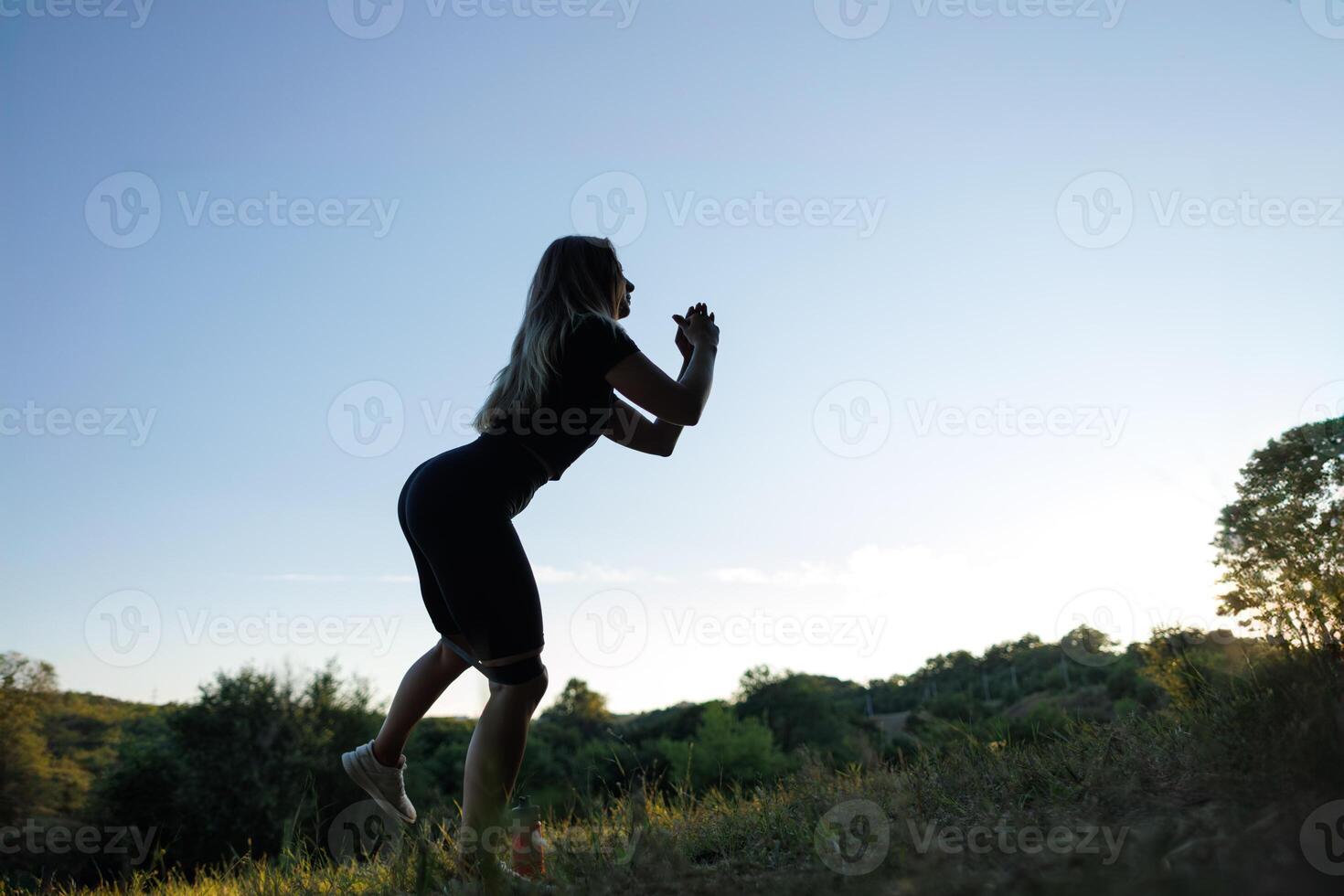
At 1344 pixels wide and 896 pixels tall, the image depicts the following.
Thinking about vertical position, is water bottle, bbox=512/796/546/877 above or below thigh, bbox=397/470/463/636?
below

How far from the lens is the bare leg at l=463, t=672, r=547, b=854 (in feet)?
8.30

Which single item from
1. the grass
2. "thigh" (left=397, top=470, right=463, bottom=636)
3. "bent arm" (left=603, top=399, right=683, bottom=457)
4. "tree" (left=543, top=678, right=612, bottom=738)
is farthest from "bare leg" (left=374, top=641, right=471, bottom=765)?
"tree" (left=543, top=678, right=612, bottom=738)

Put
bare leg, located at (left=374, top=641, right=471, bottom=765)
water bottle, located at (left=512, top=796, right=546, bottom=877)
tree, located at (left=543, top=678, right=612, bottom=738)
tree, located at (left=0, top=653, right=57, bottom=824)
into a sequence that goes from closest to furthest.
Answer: water bottle, located at (left=512, top=796, right=546, bottom=877) < bare leg, located at (left=374, top=641, right=471, bottom=765) < tree, located at (left=0, top=653, right=57, bottom=824) < tree, located at (left=543, top=678, right=612, bottom=738)

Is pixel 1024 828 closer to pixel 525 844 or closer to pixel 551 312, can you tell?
pixel 525 844

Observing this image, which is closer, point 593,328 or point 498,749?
point 498,749

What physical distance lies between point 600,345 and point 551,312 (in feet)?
0.91

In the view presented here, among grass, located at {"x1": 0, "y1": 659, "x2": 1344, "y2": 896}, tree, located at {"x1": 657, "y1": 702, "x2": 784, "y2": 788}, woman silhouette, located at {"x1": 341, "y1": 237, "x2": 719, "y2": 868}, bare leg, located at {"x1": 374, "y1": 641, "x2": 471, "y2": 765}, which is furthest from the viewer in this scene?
tree, located at {"x1": 657, "y1": 702, "x2": 784, "y2": 788}

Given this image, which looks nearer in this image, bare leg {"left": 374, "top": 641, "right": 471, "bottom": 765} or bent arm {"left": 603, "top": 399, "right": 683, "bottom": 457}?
bare leg {"left": 374, "top": 641, "right": 471, "bottom": 765}

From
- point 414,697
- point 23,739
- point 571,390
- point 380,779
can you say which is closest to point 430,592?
point 414,697

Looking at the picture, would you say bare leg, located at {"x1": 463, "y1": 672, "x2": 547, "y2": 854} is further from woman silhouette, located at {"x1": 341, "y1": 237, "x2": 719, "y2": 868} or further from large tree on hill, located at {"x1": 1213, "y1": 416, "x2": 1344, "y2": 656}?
large tree on hill, located at {"x1": 1213, "y1": 416, "x2": 1344, "y2": 656}

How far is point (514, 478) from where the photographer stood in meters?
2.72

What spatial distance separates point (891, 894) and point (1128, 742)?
1807 millimetres

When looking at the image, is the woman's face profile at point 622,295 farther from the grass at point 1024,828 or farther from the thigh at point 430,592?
the grass at point 1024,828

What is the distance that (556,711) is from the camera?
61438 millimetres
